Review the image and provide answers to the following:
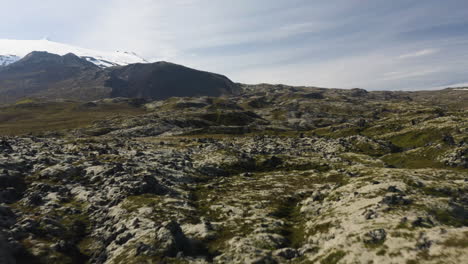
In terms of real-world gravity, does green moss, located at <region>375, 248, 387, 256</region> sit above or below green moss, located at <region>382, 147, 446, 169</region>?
above

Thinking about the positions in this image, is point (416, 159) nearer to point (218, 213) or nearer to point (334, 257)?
point (218, 213)

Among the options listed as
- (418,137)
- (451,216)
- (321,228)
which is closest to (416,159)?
(418,137)

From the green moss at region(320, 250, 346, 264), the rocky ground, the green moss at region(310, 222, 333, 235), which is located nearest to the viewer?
the green moss at region(320, 250, 346, 264)

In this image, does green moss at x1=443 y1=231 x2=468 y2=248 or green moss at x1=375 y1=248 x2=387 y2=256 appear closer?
green moss at x1=443 y1=231 x2=468 y2=248

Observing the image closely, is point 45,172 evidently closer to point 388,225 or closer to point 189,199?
point 189,199

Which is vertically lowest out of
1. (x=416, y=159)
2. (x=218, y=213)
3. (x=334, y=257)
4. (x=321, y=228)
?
(x=416, y=159)

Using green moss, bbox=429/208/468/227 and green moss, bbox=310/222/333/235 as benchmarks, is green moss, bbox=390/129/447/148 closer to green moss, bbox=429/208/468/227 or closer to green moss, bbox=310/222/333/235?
green moss, bbox=429/208/468/227

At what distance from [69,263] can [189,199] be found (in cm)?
3190

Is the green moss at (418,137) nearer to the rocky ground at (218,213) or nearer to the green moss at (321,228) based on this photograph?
the rocky ground at (218,213)

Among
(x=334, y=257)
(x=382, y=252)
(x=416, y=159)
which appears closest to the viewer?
(x=382, y=252)

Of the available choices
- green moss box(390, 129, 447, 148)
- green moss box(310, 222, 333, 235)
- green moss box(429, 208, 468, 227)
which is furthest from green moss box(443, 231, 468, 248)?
green moss box(390, 129, 447, 148)

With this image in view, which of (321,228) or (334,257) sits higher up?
(334,257)

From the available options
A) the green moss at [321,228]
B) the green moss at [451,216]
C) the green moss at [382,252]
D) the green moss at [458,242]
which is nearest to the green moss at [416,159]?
the green moss at [451,216]

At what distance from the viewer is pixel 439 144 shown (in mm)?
145000
